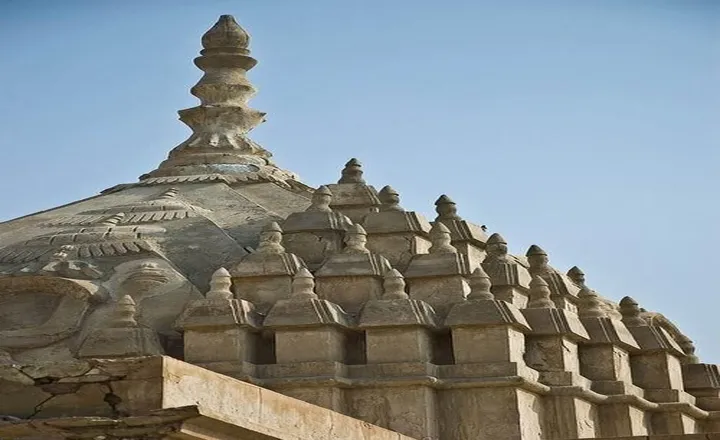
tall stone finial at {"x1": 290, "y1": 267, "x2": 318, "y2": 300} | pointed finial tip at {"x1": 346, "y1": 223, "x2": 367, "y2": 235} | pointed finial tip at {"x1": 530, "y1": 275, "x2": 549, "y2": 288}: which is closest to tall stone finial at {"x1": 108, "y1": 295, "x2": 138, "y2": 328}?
tall stone finial at {"x1": 290, "y1": 267, "x2": 318, "y2": 300}

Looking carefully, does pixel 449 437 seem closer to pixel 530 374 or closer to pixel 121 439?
pixel 530 374

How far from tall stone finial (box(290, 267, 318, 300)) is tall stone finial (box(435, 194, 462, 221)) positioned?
2.86m

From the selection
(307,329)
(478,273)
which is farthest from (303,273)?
(478,273)

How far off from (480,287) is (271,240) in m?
2.48

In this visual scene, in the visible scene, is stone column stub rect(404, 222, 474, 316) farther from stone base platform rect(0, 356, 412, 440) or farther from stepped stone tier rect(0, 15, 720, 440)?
stone base platform rect(0, 356, 412, 440)

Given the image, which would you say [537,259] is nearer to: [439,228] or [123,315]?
[439,228]

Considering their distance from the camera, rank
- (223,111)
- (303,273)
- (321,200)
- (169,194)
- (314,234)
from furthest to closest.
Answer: (223,111) → (169,194) → (321,200) → (314,234) → (303,273)

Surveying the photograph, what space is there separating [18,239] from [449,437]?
6210mm

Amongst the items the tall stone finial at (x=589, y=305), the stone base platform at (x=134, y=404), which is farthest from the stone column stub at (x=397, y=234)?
the stone base platform at (x=134, y=404)

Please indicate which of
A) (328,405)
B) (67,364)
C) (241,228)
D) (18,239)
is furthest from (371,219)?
(67,364)

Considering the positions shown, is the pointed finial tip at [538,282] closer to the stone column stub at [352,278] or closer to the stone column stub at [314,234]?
the stone column stub at [352,278]

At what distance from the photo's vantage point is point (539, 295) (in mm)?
21641

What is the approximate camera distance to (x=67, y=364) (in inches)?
530

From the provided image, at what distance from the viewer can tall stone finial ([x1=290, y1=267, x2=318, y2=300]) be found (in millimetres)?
20219
